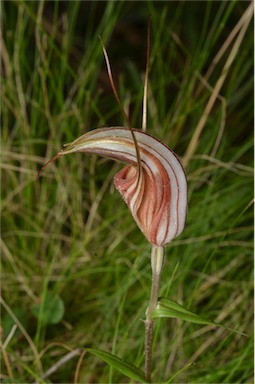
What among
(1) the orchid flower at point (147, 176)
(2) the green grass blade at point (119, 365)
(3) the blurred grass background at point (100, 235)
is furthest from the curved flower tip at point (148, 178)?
(3) the blurred grass background at point (100, 235)

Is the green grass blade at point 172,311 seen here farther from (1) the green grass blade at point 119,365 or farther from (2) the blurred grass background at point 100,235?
(2) the blurred grass background at point 100,235

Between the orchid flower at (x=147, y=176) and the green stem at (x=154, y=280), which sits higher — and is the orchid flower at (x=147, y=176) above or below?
above

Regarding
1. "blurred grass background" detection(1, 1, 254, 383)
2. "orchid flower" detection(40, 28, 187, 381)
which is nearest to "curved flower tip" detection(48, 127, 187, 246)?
"orchid flower" detection(40, 28, 187, 381)

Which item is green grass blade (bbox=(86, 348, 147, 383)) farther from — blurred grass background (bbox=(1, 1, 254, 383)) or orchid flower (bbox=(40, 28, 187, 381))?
blurred grass background (bbox=(1, 1, 254, 383))

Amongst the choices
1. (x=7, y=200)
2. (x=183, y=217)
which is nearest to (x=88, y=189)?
(x=7, y=200)

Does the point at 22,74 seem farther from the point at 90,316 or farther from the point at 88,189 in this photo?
the point at 90,316

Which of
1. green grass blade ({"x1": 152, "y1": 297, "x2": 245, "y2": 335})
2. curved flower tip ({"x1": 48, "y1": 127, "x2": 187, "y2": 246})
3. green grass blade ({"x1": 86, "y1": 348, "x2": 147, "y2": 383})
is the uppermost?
curved flower tip ({"x1": 48, "y1": 127, "x2": 187, "y2": 246})

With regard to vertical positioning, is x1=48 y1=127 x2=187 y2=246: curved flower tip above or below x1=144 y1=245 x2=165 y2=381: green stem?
above

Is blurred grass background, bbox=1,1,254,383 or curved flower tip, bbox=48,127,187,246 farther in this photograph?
blurred grass background, bbox=1,1,254,383
